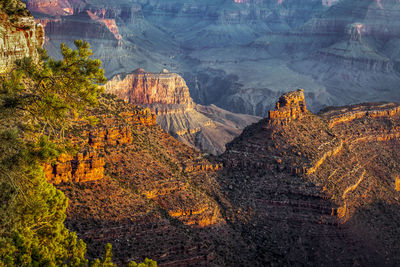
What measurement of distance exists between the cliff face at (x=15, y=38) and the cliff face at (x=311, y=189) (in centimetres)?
2404

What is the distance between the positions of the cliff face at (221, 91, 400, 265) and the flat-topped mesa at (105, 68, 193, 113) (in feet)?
250

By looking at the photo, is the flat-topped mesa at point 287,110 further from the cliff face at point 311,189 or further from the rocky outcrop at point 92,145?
the rocky outcrop at point 92,145

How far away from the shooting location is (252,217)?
50.9 meters

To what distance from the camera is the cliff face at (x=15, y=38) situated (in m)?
31.5

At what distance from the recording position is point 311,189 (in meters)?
52.5

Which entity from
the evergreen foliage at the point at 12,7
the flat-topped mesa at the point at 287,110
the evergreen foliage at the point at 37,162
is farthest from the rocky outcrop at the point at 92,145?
the flat-topped mesa at the point at 287,110

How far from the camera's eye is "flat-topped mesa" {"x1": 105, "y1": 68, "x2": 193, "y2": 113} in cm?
13534

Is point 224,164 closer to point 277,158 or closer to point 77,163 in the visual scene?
point 277,158

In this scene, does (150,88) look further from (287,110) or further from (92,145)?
(92,145)

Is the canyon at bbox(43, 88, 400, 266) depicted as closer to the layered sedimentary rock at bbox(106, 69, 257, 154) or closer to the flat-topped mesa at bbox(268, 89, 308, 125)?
the flat-topped mesa at bbox(268, 89, 308, 125)

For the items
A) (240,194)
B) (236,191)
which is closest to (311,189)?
(240,194)

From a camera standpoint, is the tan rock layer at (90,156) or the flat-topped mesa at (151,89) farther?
the flat-topped mesa at (151,89)

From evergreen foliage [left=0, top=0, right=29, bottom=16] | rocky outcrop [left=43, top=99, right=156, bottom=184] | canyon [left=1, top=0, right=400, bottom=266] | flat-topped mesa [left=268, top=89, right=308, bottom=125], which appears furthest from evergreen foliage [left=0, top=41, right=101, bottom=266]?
flat-topped mesa [left=268, top=89, right=308, bottom=125]

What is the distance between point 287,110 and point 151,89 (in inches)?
3288
